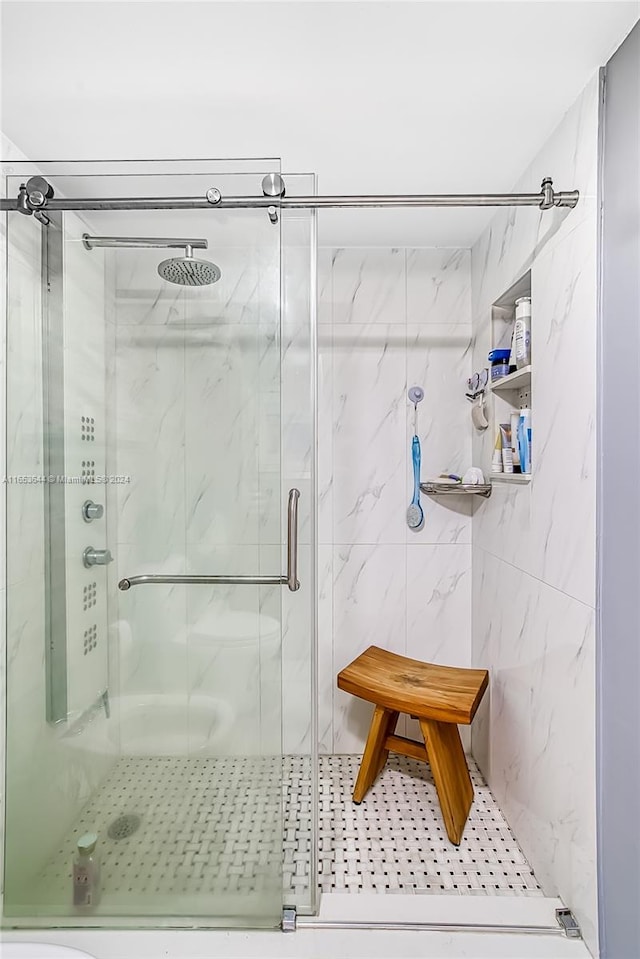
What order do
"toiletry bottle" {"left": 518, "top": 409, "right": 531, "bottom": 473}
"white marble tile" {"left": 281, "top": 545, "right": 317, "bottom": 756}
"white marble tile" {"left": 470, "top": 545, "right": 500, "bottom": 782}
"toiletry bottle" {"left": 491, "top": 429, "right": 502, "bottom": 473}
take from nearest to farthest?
"white marble tile" {"left": 281, "top": 545, "right": 317, "bottom": 756} < "toiletry bottle" {"left": 518, "top": 409, "right": 531, "bottom": 473} < "toiletry bottle" {"left": 491, "top": 429, "right": 502, "bottom": 473} < "white marble tile" {"left": 470, "top": 545, "right": 500, "bottom": 782}

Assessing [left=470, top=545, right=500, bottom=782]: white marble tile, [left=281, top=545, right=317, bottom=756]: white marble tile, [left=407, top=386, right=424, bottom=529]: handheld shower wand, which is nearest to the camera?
[left=281, top=545, right=317, bottom=756]: white marble tile

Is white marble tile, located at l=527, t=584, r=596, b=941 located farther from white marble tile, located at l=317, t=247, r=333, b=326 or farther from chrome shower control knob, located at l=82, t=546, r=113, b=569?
white marble tile, located at l=317, t=247, r=333, b=326

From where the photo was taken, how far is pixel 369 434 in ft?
8.46

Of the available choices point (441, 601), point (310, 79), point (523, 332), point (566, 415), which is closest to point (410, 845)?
point (441, 601)

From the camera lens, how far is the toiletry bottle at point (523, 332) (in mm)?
1866

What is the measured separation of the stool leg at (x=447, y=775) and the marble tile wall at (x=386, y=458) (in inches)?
23.3

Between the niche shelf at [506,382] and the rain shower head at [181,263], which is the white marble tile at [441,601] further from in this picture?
the rain shower head at [181,263]

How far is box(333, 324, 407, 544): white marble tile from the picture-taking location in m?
2.56

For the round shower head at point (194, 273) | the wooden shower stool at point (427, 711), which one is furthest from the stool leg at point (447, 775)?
the round shower head at point (194, 273)

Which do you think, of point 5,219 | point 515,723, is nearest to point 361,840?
point 515,723

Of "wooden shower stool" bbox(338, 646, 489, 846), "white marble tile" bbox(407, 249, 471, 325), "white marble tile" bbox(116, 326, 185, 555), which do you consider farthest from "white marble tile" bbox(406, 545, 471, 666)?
"white marble tile" bbox(116, 326, 185, 555)

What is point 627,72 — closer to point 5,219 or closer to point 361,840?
point 5,219

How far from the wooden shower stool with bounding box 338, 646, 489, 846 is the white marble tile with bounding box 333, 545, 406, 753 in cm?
23

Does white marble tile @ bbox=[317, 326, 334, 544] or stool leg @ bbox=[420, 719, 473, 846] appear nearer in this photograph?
stool leg @ bbox=[420, 719, 473, 846]
